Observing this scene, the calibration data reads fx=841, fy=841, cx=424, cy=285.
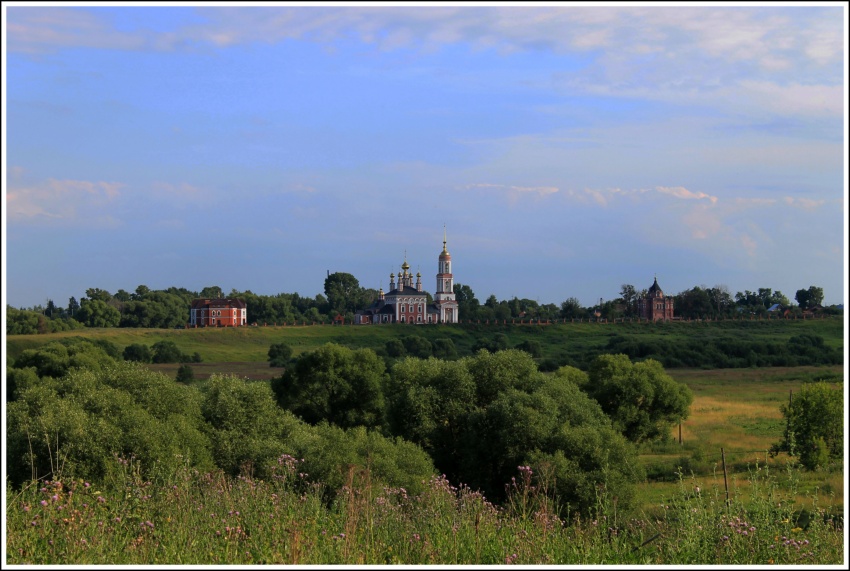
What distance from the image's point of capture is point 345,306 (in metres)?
125

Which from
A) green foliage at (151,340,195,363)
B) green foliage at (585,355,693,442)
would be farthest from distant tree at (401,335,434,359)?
green foliage at (585,355,693,442)

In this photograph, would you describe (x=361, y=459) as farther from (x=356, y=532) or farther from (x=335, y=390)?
(x=335, y=390)

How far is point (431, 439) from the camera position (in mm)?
26516

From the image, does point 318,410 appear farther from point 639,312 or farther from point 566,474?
point 639,312

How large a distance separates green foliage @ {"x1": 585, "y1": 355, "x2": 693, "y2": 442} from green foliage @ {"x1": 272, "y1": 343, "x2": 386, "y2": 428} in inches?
382

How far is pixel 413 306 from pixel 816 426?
89376 mm

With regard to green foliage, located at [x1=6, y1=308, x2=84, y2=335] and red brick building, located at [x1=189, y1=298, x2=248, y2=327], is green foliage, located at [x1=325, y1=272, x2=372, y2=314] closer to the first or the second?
red brick building, located at [x1=189, y1=298, x2=248, y2=327]

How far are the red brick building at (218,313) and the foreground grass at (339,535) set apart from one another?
293 feet

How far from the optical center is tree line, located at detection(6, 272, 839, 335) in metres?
91.6

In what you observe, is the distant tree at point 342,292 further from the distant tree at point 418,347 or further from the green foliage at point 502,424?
the green foliage at point 502,424

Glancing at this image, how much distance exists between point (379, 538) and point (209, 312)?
93.4 meters

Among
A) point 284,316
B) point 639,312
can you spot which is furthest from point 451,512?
point 639,312

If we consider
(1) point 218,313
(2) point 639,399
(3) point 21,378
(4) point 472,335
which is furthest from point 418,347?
(2) point 639,399

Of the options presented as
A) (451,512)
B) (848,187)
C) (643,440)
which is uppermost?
(848,187)
